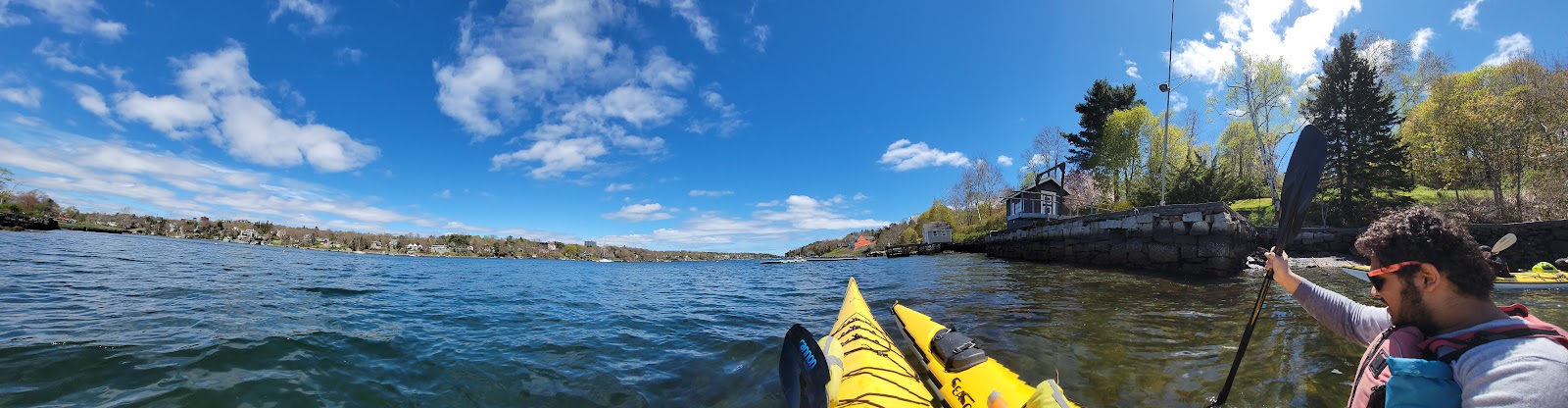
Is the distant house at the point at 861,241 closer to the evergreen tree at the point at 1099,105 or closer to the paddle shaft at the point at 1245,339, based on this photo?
the evergreen tree at the point at 1099,105

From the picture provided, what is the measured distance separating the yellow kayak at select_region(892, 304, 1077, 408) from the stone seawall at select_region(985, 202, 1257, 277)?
15.2m

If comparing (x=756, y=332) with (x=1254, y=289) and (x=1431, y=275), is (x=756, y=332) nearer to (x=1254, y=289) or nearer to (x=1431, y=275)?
(x=1431, y=275)

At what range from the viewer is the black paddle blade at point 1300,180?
11.5ft

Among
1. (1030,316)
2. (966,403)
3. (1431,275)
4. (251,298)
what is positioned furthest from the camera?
(251,298)

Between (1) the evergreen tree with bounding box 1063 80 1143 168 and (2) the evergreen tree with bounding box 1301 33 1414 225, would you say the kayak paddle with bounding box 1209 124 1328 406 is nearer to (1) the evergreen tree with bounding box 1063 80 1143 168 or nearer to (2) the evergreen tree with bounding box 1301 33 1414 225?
(2) the evergreen tree with bounding box 1301 33 1414 225

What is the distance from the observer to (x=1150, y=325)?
727cm

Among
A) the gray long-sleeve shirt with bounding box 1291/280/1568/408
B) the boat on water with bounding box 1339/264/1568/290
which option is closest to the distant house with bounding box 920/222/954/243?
the boat on water with bounding box 1339/264/1568/290

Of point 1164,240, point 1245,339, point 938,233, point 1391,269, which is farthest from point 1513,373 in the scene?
point 938,233

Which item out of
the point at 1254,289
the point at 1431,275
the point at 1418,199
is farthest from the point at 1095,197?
the point at 1431,275

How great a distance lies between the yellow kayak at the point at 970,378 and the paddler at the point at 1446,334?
4.75 ft

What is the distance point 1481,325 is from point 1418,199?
41144 mm

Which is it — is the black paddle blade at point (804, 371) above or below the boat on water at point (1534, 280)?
below

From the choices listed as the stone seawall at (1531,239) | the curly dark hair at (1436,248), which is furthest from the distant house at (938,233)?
the curly dark hair at (1436,248)

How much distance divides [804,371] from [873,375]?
93cm
